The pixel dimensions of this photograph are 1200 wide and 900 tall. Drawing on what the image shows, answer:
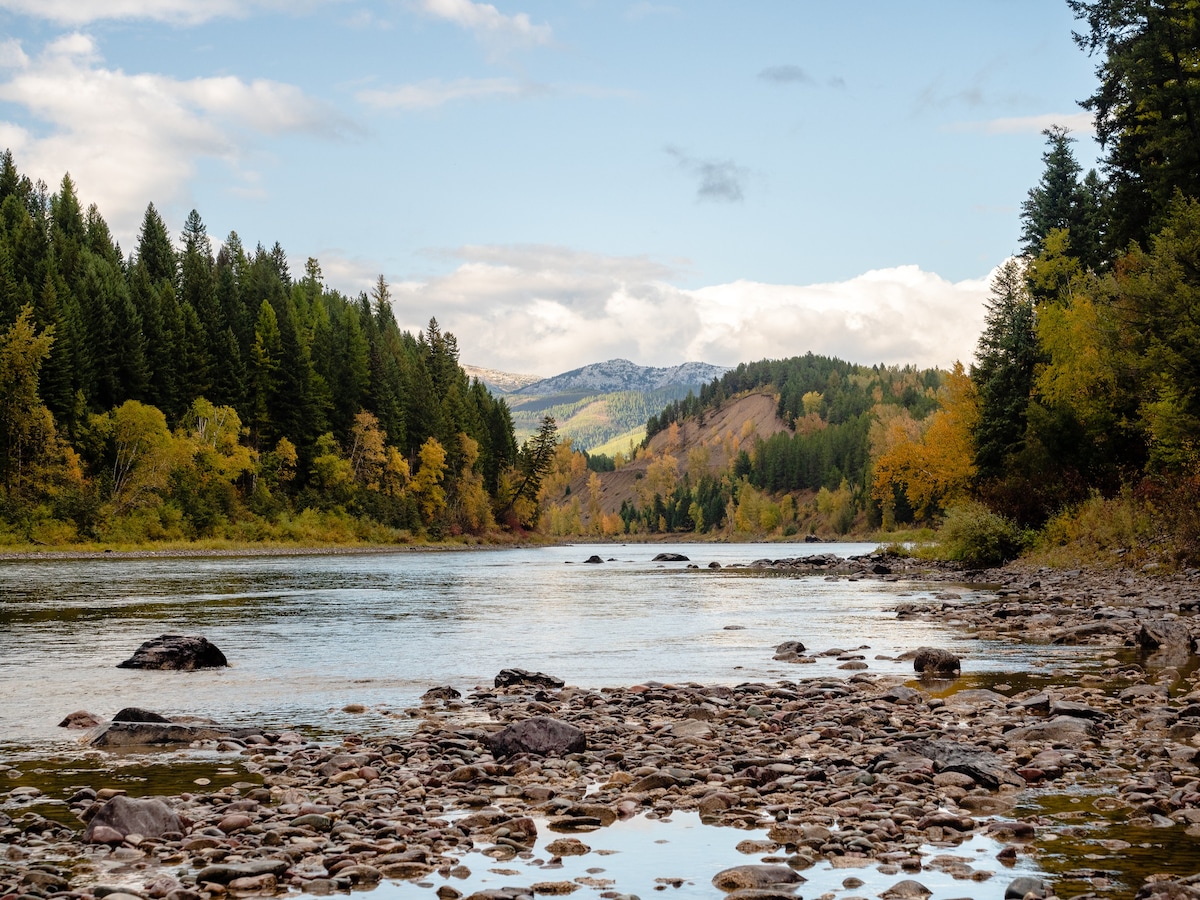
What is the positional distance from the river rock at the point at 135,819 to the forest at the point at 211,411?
69.6m

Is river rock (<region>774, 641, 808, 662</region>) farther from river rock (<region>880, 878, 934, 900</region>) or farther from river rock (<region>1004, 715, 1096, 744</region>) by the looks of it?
river rock (<region>880, 878, 934, 900</region>)

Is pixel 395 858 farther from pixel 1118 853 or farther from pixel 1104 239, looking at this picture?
pixel 1104 239

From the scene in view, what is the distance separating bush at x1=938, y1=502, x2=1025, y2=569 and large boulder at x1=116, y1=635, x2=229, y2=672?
130 feet

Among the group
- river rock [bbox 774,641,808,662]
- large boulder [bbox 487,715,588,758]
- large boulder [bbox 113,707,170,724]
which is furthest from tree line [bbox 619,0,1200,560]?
large boulder [bbox 113,707,170,724]

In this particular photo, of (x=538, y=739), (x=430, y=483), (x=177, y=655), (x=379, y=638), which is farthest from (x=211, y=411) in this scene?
(x=538, y=739)

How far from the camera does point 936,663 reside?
19.5 meters

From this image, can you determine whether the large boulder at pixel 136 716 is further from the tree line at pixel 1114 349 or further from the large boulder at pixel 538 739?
the tree line at pixel 1114 349

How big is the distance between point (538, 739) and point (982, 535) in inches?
1715

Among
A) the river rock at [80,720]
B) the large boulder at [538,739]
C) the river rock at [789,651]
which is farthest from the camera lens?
the river rock at [789,651]

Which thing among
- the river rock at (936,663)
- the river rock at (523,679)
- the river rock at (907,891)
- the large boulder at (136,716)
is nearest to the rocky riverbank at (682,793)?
the river rock at (907,891)

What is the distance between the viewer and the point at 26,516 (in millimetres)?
71562

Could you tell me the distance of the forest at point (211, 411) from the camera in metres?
76.9

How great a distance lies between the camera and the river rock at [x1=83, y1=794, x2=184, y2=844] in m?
8.96

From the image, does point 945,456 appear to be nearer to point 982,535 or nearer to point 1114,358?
point 982,535
